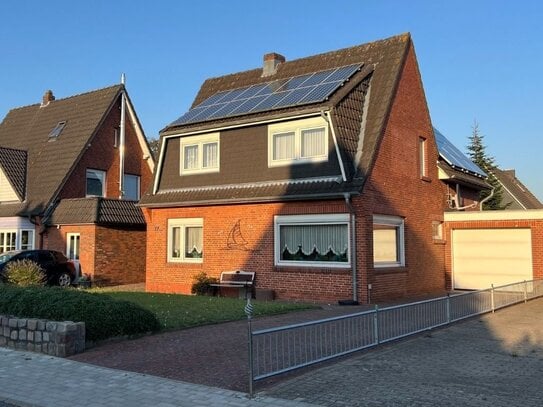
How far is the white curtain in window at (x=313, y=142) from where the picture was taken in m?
17.5

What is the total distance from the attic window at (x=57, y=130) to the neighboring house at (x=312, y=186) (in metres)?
10.3

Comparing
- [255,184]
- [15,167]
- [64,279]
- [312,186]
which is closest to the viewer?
[312,186]

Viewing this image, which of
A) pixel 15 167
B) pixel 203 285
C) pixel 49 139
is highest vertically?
pixel 49 139

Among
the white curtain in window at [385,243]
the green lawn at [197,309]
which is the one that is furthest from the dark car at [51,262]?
the white curtain in window at [385,243]

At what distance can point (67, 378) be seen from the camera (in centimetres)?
809

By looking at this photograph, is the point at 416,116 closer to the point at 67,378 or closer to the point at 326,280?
the point at 326,280

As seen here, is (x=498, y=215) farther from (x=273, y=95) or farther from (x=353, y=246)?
(x=273, y=95)

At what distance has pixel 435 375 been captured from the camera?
26.2 ft

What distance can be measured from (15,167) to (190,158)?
11.8 m

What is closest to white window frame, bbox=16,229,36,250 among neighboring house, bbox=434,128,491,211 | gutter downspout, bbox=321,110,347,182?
gutter downspout, bbox=321,110,347,182

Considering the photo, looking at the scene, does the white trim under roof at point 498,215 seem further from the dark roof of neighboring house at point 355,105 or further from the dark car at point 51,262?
the dark car at point 51,262

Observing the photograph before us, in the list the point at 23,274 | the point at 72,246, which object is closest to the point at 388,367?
the point at 23,274

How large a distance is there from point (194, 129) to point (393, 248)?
790 cm

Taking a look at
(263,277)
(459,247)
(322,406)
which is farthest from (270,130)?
(322,406)
